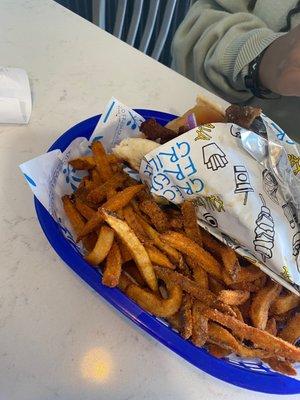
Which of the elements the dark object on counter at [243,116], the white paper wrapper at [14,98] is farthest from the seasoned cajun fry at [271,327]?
the white paper wrapper at [14,98]

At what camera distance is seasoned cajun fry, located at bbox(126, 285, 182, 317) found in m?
0.63

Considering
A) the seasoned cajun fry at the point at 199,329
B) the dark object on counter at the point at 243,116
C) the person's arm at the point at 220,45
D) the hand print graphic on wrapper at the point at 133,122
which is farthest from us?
the person's arm at the point at 220,45

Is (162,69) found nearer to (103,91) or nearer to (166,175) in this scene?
(103,91)

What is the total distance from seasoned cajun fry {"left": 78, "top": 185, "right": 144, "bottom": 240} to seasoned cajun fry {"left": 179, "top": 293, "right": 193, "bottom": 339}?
0.17m

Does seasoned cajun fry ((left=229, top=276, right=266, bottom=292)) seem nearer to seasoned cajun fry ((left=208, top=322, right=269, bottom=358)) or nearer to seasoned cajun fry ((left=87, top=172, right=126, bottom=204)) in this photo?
seasoned cajun fry ((left=208, top=322, right=269, bottom=358))

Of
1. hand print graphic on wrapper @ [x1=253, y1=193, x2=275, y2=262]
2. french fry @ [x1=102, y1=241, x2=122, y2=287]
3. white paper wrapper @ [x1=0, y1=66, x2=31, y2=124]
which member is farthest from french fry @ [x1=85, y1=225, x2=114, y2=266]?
white paper wrapper @ [x1=0, y1=66, x2=31, y2=124]

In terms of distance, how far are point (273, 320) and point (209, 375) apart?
5.2 inches

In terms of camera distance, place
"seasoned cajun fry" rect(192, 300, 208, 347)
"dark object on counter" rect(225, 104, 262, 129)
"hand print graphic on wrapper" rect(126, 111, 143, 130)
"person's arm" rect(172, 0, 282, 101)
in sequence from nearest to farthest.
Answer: "seasoned cajun fry" rect(192, 300, 208, 347) < "dark object on counter" rect(225, 104, 262, 129) < "hand print graphic on wrapper" rect(126, 111, 143, 130) < "person's arm" rect(172, 0, 282, 101)

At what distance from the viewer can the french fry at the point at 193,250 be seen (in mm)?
674

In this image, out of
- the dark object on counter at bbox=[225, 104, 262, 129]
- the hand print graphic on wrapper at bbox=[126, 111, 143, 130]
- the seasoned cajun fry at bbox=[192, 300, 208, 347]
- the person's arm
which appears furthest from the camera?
the person's arm

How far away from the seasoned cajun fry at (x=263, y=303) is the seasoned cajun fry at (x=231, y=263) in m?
0.06

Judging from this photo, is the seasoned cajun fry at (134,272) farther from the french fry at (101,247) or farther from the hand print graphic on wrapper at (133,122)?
the hand print graphic on wrapper at (133,122)

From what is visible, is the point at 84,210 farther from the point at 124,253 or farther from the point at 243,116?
the point at 243,116

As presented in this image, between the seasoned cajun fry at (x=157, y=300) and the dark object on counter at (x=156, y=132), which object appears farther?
the dark object on counter at (x=156, y=132)
